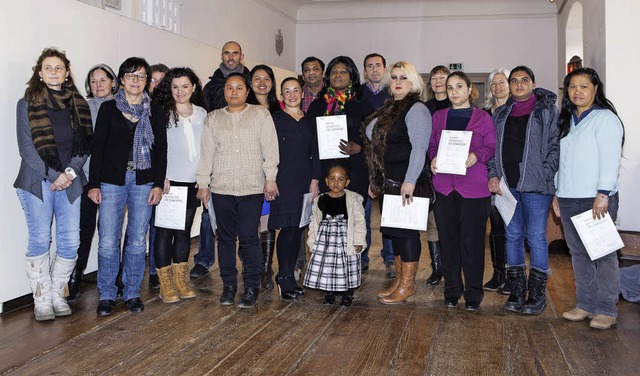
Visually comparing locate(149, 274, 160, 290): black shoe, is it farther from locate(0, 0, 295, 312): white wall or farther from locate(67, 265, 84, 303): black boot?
locate(0, 0, 295, 312): white wall

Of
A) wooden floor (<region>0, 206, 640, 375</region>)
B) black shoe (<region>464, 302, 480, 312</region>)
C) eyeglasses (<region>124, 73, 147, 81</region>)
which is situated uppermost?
eyeglasses (<region>124, 73, 147, 81</region>)

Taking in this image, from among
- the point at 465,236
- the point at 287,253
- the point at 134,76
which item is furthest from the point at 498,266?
the point at 134,76

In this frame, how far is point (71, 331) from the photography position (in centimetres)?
335

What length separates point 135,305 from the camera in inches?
148

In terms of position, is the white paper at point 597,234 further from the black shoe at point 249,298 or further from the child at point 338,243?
the black shoe at point 249,298

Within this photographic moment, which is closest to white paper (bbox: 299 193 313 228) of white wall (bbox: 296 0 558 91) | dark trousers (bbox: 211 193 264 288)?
dark trousers (bbox: 211 193 264 288)

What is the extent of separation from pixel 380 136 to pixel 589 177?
1209 mm

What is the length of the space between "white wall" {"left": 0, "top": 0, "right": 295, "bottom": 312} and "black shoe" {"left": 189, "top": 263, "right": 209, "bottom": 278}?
0.76 meters

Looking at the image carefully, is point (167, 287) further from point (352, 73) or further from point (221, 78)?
point (352, 73)

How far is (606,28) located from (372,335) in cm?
413

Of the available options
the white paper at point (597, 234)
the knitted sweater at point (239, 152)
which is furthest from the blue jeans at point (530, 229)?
the knitted sweater at point (239, 152)

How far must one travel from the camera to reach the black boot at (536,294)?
12.3 ft

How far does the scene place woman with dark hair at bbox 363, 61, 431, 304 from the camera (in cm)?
370

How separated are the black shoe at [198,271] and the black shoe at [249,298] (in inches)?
38.9
